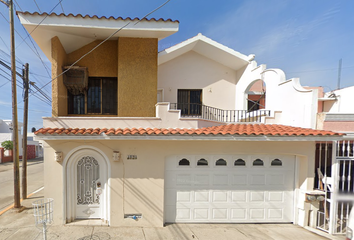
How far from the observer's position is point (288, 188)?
5.38 metres

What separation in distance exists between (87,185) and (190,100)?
577cm

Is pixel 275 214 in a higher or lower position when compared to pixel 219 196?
lower

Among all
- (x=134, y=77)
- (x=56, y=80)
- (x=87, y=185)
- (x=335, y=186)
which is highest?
(x=134, y=77)

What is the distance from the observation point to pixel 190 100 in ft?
26.2

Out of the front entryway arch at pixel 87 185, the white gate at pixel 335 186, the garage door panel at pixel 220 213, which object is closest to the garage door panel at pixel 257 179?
the garage door panel at pixel 220 213

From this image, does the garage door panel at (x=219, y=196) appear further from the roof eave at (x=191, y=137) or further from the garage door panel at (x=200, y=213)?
the roof eave at (x=191, y=137)

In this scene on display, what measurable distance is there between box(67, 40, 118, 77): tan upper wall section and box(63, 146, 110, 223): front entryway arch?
3.28 m

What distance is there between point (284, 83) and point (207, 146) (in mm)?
4469

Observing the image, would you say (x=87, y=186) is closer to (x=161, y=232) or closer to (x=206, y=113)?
(x=161, y=232)

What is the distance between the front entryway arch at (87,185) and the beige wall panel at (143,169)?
216mm

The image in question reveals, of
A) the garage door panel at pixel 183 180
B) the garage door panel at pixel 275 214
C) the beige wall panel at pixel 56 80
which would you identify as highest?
the beige wall panel at pixel 56 80

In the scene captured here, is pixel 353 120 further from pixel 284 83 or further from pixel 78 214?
pixel 78 214

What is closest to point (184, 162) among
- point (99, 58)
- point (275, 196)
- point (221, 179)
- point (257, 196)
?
point (221, 179)

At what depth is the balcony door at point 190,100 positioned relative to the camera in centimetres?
775
